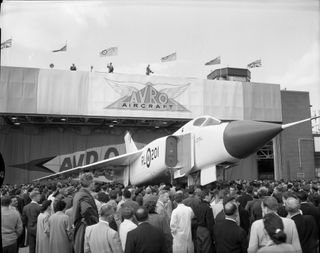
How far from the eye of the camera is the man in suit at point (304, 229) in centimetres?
447

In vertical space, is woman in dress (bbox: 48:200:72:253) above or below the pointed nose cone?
below

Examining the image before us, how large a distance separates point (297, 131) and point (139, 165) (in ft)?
54.4

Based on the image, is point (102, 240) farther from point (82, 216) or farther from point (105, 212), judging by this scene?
point (82, 216)

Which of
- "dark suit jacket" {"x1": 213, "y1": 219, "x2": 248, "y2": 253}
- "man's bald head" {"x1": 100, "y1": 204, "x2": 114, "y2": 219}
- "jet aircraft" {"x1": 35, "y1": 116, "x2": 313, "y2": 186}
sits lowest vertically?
"dark suit jacket" {"x1": 213, "y1": 219, "x2": 248, "y2": 253}

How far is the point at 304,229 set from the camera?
177 inches

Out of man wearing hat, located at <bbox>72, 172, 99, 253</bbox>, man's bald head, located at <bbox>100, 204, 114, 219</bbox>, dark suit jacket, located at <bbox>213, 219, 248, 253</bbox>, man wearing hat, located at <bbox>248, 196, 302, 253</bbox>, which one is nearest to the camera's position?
man wearing hat, located at <bbox>248, 196, 302, 253</bbox>

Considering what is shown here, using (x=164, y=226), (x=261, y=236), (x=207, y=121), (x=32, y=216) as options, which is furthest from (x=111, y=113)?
(x=261, y=236)

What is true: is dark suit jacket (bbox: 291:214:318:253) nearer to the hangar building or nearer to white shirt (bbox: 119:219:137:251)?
white shirt (bbox: 119:219:137:251)

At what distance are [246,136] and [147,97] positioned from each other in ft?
47.8

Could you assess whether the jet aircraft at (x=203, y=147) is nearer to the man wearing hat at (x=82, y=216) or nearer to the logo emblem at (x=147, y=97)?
the man wearing hat at (x=82, y=216)

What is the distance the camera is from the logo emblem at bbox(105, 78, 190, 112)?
2253 cm

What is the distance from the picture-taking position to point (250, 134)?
28.9ft

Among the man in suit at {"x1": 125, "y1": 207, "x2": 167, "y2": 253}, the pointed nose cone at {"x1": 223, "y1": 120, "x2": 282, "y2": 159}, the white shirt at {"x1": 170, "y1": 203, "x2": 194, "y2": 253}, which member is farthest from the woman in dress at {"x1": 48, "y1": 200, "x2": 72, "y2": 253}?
the pointed nose cone at {"x1": 223, "y1": 120, "x2": 282, "y2": 159}

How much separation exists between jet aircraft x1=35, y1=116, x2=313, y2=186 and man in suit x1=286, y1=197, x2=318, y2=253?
3751 millimetres
